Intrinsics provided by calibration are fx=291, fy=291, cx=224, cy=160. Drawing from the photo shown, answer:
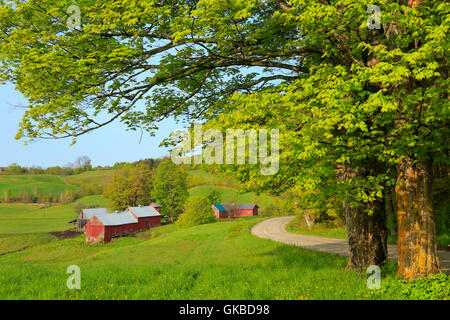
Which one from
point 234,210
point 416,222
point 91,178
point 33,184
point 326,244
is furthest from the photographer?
point 91,178

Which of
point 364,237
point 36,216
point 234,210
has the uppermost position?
point 364,237

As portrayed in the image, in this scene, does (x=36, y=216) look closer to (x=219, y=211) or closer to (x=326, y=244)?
(x=219, y=211)

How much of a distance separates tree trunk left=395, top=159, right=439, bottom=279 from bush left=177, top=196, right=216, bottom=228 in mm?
44230

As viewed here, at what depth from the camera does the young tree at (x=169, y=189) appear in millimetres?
66188

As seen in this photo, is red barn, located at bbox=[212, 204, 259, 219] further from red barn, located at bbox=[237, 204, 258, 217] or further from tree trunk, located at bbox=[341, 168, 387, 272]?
tree trunk, located at bbox=[341, 168, 387, 272]

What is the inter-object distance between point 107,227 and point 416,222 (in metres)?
49.3

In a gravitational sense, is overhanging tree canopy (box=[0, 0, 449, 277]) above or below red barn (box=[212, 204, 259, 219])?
above

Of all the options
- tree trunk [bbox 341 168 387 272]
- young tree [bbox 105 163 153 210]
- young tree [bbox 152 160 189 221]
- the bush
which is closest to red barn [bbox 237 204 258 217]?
young tree [bbox 152 160 189 221]

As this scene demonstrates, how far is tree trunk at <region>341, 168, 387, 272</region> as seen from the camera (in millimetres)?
9812

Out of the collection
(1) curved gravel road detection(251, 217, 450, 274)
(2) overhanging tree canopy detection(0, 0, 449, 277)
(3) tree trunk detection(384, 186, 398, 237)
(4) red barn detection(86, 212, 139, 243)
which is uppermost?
(2) overhanging tree canopy detection(0, 0, 449, 277)

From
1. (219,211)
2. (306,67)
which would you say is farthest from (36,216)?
(306,67)

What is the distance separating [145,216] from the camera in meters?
59.9

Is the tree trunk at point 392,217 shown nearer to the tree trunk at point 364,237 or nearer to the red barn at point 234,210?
the tree trunk at point 364,237
